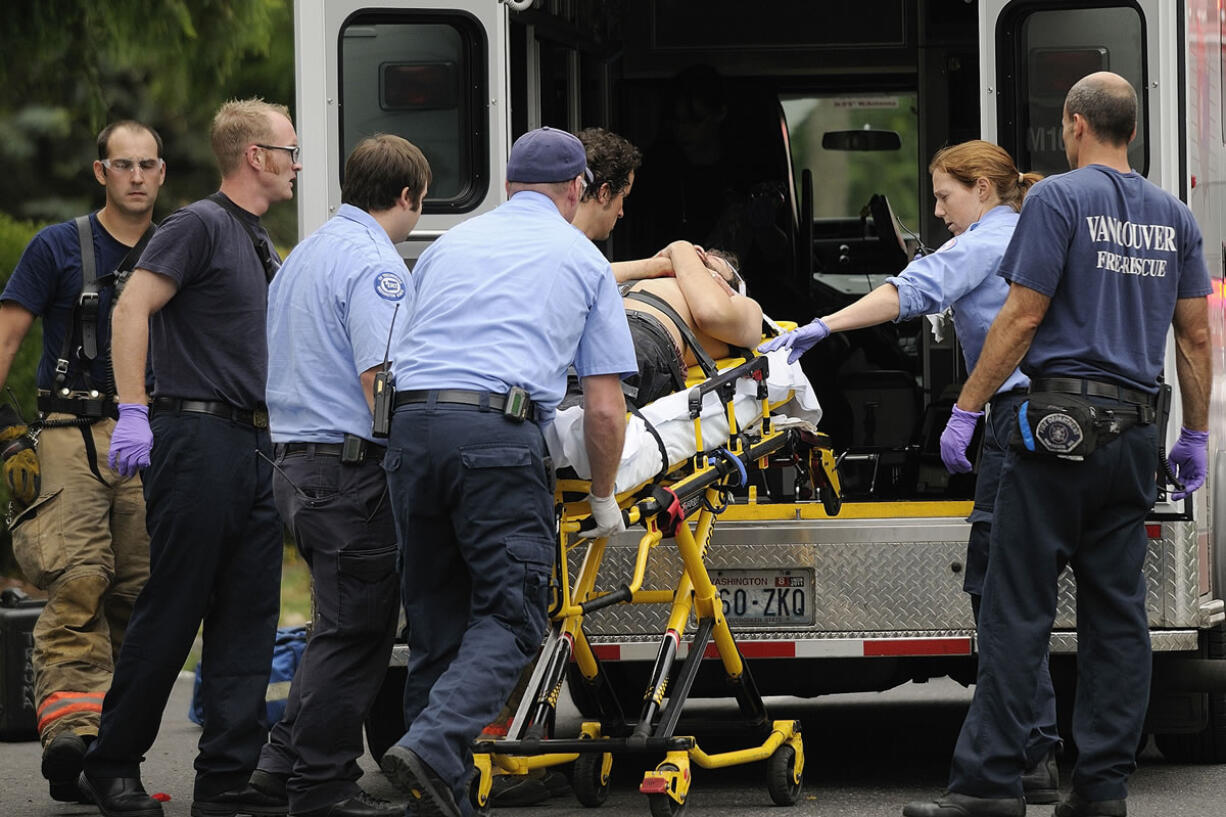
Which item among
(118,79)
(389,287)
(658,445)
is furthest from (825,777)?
(118,79)

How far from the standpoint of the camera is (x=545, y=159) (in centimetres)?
526

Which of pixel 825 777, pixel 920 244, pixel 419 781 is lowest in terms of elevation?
pixel 825 777

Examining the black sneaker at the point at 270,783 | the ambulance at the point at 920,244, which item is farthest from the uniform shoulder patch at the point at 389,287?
the black sneaker at the point at 270,783

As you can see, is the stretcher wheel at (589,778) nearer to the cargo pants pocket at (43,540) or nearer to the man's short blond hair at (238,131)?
the cargo pants pocket at (43,540)

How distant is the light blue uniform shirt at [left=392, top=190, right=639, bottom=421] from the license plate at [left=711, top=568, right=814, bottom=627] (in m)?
1.34

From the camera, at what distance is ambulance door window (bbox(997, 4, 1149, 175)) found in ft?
20.5

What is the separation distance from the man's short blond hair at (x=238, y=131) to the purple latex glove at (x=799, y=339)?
1546 mm

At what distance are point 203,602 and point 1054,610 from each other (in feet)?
7.58

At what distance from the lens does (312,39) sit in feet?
21.4

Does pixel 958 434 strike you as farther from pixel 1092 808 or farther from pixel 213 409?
pixel 213 409

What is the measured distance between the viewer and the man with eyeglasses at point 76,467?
241 inches

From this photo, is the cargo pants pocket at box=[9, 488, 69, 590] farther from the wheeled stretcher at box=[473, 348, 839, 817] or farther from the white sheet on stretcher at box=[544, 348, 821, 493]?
the white sheet on stretcher at box=[544, 348, 821, 493]

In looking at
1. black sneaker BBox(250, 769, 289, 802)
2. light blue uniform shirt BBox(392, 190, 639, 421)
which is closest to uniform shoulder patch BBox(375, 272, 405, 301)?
light blue uniform shirt BBox(392, 190, 639, 421)

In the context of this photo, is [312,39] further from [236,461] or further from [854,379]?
[854,379]
